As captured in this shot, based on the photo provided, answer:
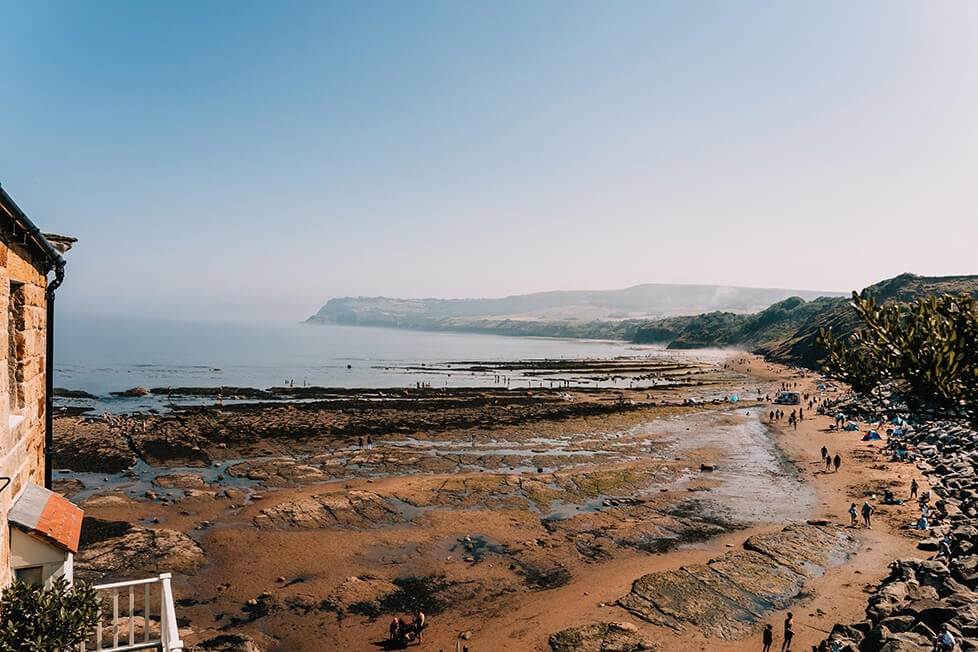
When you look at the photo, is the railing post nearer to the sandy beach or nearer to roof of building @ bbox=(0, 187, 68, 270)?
roof of building @ bbox=(0, 187, 68, 270)

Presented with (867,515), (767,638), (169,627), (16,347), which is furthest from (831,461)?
(16,347)

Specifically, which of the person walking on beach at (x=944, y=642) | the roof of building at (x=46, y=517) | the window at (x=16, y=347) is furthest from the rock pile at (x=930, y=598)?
the window at (x=16, y=347)

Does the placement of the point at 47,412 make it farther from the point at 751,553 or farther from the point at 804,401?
the point at 804,401

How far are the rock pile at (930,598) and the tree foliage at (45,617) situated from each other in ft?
47.4

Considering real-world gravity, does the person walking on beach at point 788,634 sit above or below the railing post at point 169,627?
below

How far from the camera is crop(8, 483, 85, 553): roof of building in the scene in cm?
667

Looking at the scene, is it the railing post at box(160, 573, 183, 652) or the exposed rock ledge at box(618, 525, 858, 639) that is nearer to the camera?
the railing post at box(160, 573, 183, 652)

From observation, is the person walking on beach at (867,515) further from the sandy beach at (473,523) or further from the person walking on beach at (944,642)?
the person walking on beach at (944,642)

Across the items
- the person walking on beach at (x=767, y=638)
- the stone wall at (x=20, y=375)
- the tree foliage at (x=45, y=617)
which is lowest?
the person walking on beach at (x=767, y=638)

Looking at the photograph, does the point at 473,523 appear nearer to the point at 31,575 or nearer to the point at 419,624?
the point at 419,624

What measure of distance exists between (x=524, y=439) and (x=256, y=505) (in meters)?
23.9

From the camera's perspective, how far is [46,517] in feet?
22.9

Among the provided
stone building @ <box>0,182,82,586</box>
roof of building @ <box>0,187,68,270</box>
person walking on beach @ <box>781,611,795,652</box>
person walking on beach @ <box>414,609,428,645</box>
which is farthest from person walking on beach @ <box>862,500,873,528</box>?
roof of building @ <box>0,187,68,270</box>

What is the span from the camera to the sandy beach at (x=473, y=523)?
54.8 feet
